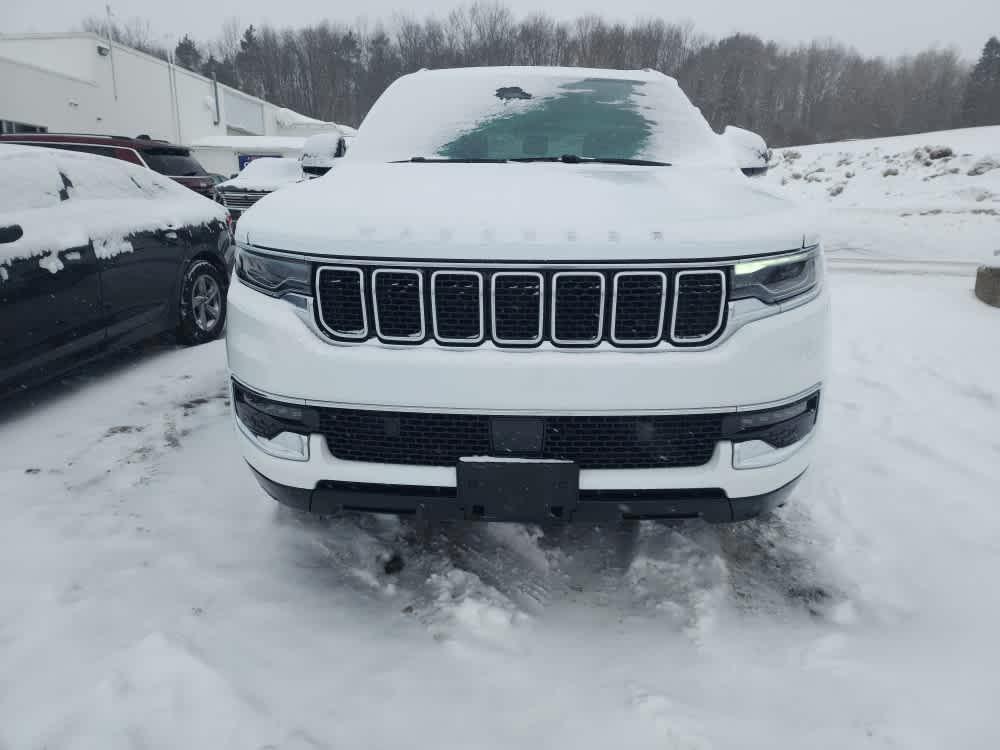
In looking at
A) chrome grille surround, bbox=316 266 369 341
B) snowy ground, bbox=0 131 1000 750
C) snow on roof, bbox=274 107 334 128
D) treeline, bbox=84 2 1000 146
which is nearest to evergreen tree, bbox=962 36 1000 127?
treeline, bbox=84 2 1000 146

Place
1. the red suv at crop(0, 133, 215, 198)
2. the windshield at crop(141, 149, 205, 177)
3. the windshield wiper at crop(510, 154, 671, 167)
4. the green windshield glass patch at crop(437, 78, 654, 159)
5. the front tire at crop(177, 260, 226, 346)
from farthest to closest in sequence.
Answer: the windshield at crop(141, 149, 205, 177), the red suv at crop(0, 133, 215, 198), the front tire at crop(177, 260, 226, 346), the green windshield glass patch at crop(437, 78, 654, 159), the windshield wiper at crop(510, 154, 671, 167)

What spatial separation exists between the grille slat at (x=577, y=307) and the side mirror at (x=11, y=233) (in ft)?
10.1

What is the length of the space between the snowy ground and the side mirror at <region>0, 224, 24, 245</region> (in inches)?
41.8

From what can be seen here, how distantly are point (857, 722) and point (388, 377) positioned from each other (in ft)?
4.93

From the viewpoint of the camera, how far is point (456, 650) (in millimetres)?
1987

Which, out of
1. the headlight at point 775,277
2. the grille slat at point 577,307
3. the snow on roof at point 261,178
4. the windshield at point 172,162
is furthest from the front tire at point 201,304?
the snow on roof at point 261,178

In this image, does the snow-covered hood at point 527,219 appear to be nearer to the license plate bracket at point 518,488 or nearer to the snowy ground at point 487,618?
the license plate bracket at point 518,488

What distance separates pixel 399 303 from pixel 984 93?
6893cm

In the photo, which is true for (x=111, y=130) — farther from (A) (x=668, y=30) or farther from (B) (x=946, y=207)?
(A) (x=668, y=30)

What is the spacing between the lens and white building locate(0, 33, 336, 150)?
2439 cm

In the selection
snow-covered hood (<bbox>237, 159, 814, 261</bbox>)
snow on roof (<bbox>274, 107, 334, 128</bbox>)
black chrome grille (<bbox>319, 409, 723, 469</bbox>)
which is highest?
snow on roof (<bbox>274, 107, 334, 128</bbox>)

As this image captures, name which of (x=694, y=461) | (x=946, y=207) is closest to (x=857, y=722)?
(x=694, y=461)

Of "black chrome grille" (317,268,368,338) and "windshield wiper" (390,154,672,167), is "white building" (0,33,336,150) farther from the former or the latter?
"black chrome grille" (317,268,368,338)

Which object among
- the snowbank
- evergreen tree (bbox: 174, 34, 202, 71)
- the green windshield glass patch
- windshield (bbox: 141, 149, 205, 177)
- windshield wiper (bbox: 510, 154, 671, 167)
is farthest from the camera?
evergreen tree (bbox: 174, 34, 202, 71)
